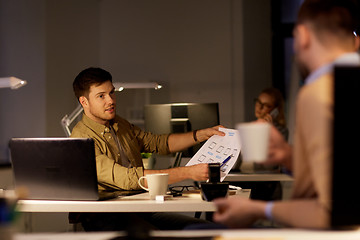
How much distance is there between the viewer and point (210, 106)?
3227mm

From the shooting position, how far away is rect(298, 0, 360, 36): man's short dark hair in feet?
4.17

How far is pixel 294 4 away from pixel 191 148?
11.8 ft

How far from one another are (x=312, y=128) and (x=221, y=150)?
1347mm

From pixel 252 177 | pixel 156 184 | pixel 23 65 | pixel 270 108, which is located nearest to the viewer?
pixel 156 184

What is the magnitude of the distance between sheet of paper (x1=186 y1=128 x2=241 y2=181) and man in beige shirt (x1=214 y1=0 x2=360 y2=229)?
1108 millimetres

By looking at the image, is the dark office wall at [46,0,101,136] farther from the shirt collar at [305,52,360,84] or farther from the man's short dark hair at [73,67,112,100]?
the shirt collar at [305,52,360,84]

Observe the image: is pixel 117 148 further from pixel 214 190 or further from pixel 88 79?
pixel 214 190

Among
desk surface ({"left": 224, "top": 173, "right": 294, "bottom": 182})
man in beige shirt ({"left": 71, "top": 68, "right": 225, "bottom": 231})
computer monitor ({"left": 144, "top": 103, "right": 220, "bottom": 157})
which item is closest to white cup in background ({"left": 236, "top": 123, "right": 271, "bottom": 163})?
man in beige shirt ({"left": 71, "top": 68, "right": 225, "bottom": 231})

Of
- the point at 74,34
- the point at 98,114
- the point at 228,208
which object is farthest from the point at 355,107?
the point at 74,34

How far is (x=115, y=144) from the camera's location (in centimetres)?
282

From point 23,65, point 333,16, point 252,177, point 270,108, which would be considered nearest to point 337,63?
point 333,16

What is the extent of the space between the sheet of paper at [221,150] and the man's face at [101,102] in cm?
56

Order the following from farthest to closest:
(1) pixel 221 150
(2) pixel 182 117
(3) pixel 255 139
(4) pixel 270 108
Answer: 1. (4) pixel 270 108
2. (2) pixel 182 117
3. (1) pixel 221 150
4. (3) pixel 255 139

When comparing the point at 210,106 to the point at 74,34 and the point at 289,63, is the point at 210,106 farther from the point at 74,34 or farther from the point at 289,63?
the point at 289,63
